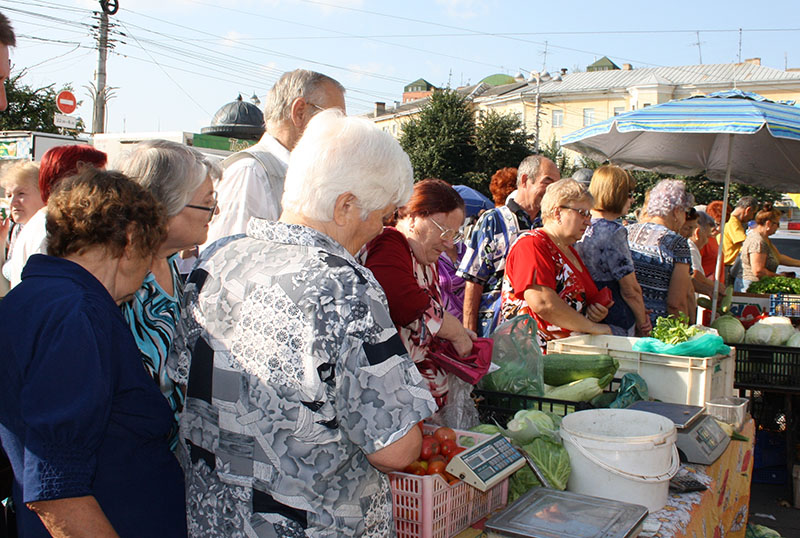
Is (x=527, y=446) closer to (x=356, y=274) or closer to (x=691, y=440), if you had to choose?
(x=691, y=440)

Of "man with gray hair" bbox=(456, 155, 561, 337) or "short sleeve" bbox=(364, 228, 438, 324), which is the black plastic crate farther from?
"short sleeve" bbox=(364, 228, 438, 324)

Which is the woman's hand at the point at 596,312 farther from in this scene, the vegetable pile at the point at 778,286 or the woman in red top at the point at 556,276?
the vegetable pile at the point at 778,286

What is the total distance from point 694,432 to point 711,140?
4335 mm

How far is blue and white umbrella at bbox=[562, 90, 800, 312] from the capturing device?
4.17 meters

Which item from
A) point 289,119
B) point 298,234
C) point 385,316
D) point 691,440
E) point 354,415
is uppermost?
point 289,119

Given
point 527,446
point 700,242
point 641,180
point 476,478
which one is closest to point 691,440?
point 527,446

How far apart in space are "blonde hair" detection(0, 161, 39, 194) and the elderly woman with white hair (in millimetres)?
2849

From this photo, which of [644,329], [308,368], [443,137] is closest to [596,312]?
[644,329]

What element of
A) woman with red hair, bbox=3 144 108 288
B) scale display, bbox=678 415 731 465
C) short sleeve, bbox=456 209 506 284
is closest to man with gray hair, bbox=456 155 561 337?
short sleeve, bbox=456 209 506 284

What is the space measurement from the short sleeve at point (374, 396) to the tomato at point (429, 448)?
1.53ft

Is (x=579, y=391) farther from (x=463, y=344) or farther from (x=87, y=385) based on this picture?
(x=87, y=385)

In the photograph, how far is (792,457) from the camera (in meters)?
4.33

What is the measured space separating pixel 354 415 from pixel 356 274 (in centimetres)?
29

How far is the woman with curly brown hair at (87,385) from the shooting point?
1.27 metres
